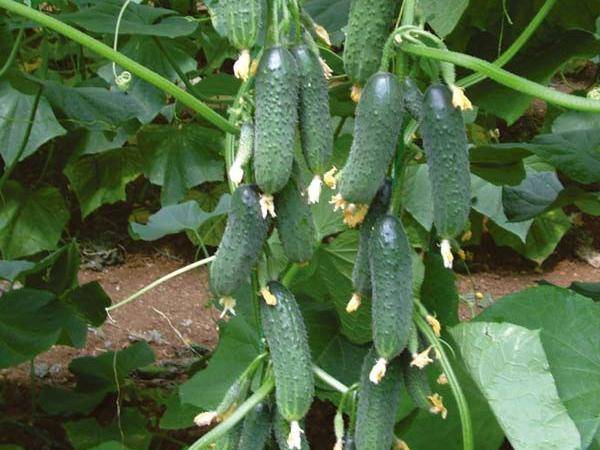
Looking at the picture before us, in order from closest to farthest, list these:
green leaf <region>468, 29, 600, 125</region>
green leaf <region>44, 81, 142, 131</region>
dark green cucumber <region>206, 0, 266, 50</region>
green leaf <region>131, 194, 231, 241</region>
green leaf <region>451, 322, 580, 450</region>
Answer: dark green cucumber <region>206, 0, 266, 50</region>, green leaf <region>451, 322, 580, 450</region>, green leaf <region>468, 29, 600, 125</region>, green leaf <region>131, 194, 231, 241</region>, green leaf <region>44, 81, 142, 131</region>

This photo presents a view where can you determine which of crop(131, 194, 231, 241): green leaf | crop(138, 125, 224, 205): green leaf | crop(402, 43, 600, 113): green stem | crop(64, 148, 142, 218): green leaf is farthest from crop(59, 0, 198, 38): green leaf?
crop(64, 148, 142, 218): green leaf

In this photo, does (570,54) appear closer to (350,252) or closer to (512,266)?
(350,252)

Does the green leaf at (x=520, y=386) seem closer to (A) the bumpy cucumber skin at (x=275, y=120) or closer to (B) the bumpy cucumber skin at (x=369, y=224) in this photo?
(B) the bumpy cucumber skin at (x=369, y=224)

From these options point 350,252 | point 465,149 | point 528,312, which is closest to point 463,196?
point 465,149

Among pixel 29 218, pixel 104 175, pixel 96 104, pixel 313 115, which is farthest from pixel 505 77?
pixel 104 175

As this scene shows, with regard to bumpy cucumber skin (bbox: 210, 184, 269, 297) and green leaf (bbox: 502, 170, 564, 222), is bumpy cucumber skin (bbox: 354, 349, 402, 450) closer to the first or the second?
bumpy cucumber skin (bbox: 210, 184, 269, 297)
